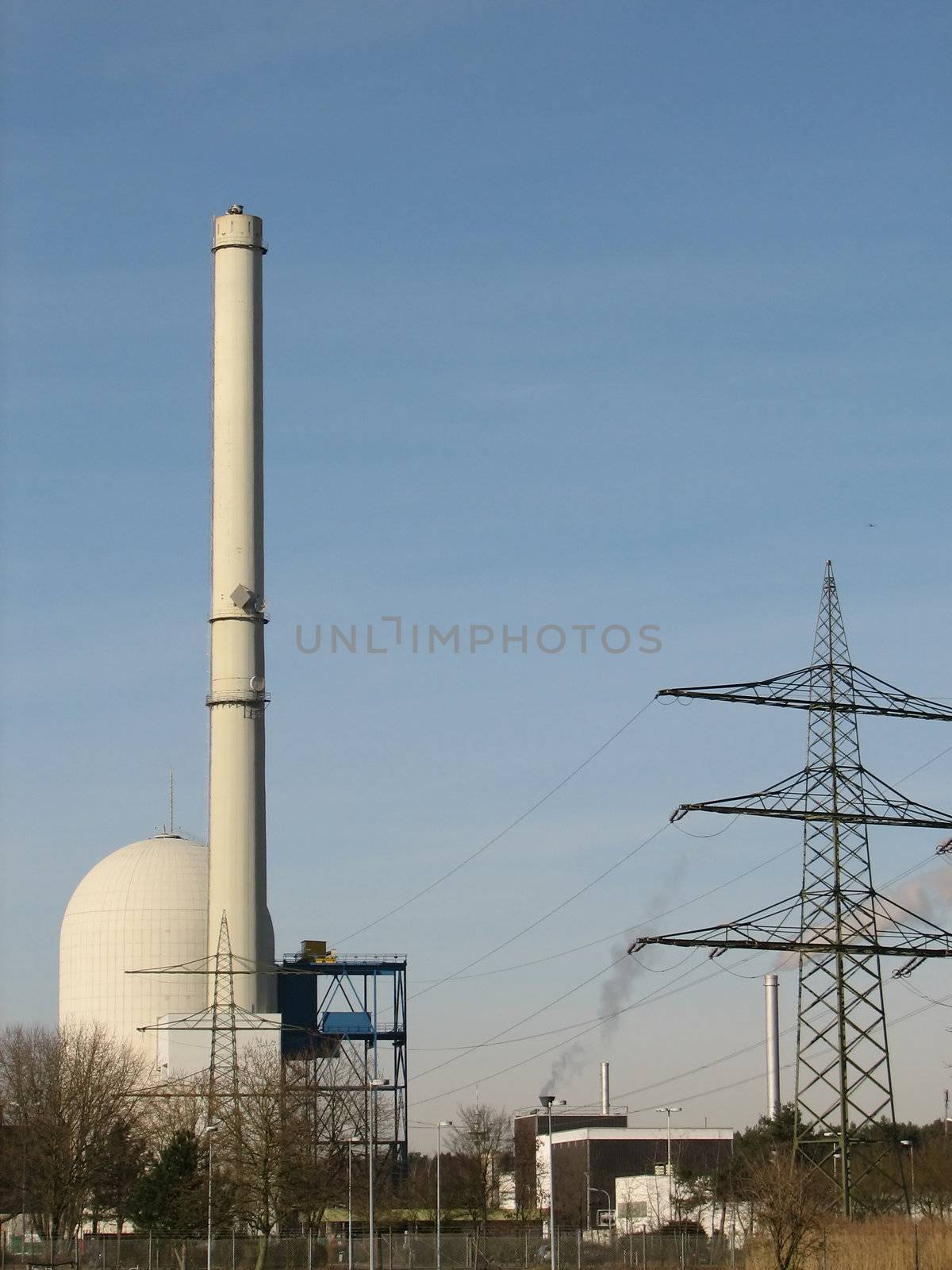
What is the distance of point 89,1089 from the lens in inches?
2798

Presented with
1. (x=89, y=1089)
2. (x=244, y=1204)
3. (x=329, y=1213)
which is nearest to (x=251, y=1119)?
(x=244, y=1204)

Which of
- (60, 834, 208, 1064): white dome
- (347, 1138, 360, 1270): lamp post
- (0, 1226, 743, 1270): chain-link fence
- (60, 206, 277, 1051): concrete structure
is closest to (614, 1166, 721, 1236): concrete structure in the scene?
(0, 1226, 743, 1270): chain-link fence

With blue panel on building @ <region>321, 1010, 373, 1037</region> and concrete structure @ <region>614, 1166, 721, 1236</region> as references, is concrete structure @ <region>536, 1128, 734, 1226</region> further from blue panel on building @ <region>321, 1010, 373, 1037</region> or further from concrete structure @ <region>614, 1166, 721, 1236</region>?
blue panel on building @ <region>321, 1010, 373, 1037</region>

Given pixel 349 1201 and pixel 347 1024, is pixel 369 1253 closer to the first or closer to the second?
pixel 349 1201

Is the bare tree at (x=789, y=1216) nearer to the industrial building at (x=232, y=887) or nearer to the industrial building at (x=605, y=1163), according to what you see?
the industrial building at (x=232, y=887)

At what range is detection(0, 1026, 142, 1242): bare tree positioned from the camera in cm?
6825

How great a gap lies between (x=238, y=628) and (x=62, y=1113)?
21044 millimetres

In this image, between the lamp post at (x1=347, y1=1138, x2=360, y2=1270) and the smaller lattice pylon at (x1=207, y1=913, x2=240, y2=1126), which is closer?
the lamp post at (x1=347, y1=1138, x2=360, y2=1270)

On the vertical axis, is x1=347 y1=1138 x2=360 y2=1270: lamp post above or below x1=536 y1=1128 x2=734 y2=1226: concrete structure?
above

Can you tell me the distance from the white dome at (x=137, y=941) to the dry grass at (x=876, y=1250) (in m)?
47.1

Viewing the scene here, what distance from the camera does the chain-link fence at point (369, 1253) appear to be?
55.9m

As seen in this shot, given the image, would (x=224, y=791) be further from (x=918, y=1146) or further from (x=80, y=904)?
(x=918, y=1146)

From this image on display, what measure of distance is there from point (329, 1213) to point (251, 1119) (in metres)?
25.3

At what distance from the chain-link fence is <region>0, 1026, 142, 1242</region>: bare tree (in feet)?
15.4
